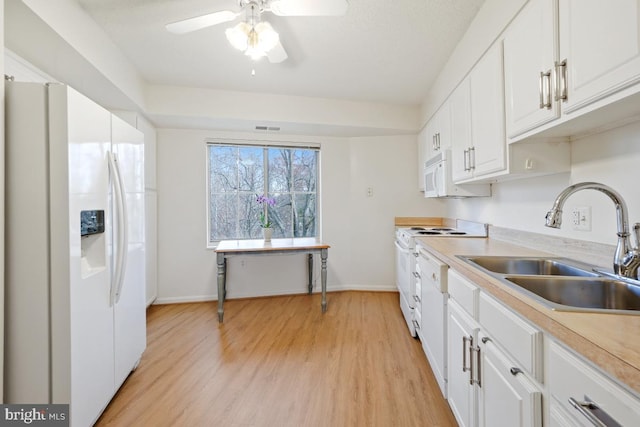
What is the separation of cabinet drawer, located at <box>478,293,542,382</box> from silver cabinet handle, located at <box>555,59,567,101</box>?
2.82ft

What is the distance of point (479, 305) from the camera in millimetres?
1164

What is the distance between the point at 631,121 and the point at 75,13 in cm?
302

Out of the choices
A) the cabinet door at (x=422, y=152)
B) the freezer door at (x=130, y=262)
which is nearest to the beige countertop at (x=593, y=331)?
the freezer door at (x=130, y=262)

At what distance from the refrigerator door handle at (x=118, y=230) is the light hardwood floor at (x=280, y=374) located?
0.70 m

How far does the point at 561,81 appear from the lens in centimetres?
111

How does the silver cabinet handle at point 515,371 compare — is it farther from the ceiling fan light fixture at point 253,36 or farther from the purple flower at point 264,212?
the purple flower at point 264,212

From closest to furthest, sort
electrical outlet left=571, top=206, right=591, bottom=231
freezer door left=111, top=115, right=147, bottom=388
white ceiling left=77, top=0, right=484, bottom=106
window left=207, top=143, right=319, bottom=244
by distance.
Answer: electrical outlet left=571, top=206, right=591, bottom=231
freezer door left=111, top=115, right=147, bottom=388
white ceiling left=77, top=0, right=484, bottom=106
window left=207, top=143, right=319, bottom=244

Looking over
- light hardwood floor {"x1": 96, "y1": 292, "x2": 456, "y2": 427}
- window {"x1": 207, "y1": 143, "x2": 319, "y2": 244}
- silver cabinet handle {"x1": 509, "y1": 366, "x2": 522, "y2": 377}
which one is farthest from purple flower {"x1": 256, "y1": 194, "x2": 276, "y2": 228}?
silver cabinet handle {"x1": 509, "y1": 366, "x2": 522, "y2": 377}

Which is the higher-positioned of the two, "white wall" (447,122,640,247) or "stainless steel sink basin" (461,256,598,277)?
"white wall" (447,122,640,247)

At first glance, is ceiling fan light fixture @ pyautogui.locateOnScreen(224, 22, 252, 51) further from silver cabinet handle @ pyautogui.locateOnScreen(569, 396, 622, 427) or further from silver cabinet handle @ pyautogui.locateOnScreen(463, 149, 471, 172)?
silver cabinet handle @ pyautogui.locateOnScreen(569, 396, 622, 427)

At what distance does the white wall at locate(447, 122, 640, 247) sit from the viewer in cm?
115

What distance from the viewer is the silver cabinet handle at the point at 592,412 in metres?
0.56

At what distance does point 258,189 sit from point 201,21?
2.25 metres

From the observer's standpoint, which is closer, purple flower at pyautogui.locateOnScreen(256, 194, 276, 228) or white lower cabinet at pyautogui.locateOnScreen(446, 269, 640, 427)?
white lower cabinet at pyautogui.locateOnScreen(446, 269, 640, 427)
